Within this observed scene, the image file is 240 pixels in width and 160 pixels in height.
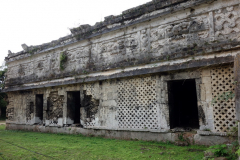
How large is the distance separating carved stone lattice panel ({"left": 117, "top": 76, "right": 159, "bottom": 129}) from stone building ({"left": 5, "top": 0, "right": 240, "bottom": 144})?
3 cm

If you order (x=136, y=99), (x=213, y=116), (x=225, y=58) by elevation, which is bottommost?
(x=213, y=116)

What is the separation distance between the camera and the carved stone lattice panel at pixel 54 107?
8.46m

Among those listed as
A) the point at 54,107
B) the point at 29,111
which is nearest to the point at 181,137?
the point at 54,107

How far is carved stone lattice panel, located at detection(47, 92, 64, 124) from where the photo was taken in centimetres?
846

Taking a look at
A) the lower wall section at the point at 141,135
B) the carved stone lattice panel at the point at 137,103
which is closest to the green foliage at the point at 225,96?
the lower wall section at the point at 141,135

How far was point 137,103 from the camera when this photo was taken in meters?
6.09

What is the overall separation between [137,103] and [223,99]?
255 centimetres

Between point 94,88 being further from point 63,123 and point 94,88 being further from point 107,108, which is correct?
point 63,123

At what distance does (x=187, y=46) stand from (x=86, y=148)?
13.7 ft

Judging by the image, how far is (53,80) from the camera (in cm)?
875

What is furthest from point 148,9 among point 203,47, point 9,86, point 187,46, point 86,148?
point 9,86

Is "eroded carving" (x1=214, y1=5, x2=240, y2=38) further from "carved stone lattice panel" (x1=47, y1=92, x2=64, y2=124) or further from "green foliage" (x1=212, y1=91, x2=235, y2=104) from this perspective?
"carved stone lattice panel" (x1=47, y1=92, x2=64, y2=124)

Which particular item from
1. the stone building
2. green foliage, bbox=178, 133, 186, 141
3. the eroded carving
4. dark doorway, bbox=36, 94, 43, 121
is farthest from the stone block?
dark doorway, bbox=36, 94, 43, 121

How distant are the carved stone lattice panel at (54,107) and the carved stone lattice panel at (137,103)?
3391 mm
